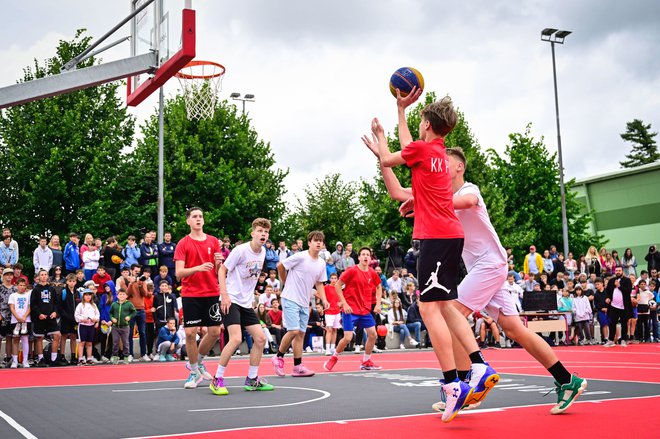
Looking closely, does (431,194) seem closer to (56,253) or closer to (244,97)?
(56,253)

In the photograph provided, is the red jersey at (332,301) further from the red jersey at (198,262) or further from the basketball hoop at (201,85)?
the red jersey at (198,262)

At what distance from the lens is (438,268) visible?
6117 millimetres

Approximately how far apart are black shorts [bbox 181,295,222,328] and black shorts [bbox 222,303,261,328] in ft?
0.57

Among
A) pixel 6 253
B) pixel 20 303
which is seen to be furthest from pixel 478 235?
pixel 6 253

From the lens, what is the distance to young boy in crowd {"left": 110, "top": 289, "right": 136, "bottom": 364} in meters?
17.6

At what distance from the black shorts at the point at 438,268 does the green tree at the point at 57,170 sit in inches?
1084

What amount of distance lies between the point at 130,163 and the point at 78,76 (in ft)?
82.5

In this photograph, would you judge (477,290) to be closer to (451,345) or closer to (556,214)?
(451,345)

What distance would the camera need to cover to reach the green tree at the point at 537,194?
4597 centimetres

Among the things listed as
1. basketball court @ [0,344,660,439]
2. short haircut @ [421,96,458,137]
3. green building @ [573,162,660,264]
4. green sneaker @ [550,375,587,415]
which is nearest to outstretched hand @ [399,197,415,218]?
short haircut @ [421,96,458,137]

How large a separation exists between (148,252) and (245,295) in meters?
Answer: 11.0

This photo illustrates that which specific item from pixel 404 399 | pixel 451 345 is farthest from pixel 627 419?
pixel 404 399

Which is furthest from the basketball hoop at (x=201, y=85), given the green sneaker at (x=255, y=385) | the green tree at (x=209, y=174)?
the green tree at (x=209, y=174)

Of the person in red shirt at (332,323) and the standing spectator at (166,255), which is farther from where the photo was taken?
the standing spectator at (166,255)
